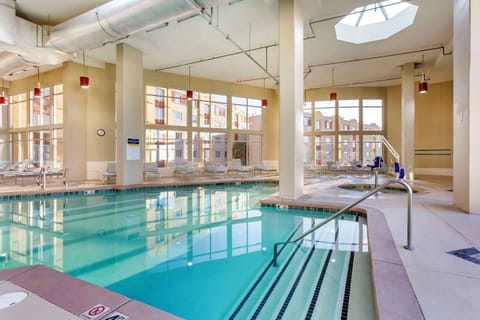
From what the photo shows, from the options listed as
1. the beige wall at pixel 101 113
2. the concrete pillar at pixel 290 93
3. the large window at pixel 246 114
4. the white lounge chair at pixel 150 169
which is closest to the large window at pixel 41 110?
the beige wall at pixel 101 113

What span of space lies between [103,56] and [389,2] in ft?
26.8

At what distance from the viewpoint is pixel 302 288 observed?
2.27m

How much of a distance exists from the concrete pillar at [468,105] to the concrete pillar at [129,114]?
Answer: 7.45 m

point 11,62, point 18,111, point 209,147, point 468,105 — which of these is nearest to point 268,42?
point 468,105

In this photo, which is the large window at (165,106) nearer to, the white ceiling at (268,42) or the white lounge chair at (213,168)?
the white ceiling at (268,42)

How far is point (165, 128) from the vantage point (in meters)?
10.7

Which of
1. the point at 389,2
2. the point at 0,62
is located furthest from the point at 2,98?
the point at 389,2

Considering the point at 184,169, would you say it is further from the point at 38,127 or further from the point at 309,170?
the point at 38,127

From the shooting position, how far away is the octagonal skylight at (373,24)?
6.73m

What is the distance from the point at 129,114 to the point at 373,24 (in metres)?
7.28

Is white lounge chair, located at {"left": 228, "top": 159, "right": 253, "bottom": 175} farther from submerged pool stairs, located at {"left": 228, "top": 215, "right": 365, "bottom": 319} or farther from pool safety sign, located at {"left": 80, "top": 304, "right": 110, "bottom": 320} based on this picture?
pool safety sign, located at {"left": 80, "top": 304, "right": 110, "bottom": 320}

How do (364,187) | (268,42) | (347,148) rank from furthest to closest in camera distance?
(347,148), (364,187), (268,42)

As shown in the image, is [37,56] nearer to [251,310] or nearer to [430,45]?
[251,310]

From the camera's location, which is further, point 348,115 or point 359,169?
point 348,115
